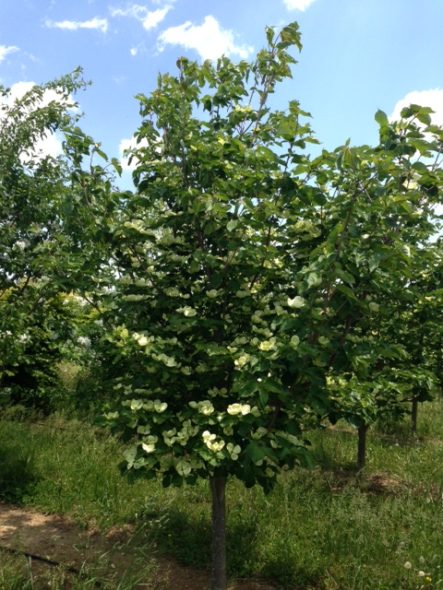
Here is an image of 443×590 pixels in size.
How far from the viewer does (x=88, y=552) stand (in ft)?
14.7

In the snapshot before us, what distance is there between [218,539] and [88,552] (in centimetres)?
140

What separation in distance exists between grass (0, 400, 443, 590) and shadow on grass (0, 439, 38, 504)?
1 centimetres

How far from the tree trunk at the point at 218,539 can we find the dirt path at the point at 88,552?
457 mm

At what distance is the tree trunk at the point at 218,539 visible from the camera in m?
3.71

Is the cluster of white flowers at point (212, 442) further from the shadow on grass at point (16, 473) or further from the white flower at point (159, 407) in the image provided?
the shadow on grass at point (16, 473)

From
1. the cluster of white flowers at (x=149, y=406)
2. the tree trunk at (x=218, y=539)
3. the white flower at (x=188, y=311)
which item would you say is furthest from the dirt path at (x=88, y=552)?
the white flower at (x=188, y=311)

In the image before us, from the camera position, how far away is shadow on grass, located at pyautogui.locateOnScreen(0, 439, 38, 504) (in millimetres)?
5695

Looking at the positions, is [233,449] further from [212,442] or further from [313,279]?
[313,279]

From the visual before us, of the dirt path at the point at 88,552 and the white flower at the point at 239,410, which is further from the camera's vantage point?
the dirt path at the point at 88,552

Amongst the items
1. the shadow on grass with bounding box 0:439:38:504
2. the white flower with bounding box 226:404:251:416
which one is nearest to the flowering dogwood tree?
the white flower with bounding box 226:404:251:416

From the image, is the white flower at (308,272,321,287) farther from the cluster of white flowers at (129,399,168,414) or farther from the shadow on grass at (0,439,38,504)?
the shadow on grass at (0,439,38,504)

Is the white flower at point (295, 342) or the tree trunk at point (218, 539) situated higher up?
the white flower at point (295, 342)

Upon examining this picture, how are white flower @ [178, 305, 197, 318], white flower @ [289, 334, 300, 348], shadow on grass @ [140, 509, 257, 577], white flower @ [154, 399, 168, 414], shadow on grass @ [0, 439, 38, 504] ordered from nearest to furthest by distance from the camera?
white flower @ [289, 334, 300, 348] < white flower @ [154, 399, 168, 414] < white flower @ [178, 305, 197, 318] < shadow on grass @ [140, 509, 257, 577] < shadow on grass @ [0, 439, 38, 504]

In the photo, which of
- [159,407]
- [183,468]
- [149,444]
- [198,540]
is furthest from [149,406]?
[198,540]
